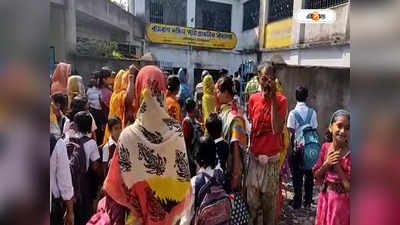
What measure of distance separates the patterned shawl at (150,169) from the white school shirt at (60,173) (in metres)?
0.26

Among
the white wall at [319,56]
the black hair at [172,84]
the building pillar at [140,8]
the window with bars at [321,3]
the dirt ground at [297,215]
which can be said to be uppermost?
the building pillar at [140,8]

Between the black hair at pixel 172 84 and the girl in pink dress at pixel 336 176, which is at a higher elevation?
the black hair at pixel 172 84

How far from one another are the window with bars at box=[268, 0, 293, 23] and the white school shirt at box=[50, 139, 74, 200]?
1086 cm

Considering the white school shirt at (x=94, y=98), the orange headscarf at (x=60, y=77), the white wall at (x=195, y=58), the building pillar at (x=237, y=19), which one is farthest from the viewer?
the building pillar at (x=237, y=19)

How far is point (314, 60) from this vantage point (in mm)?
10086

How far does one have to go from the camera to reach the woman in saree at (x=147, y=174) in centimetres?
148

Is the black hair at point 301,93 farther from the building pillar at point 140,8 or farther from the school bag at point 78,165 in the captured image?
the building pillar at point 140,8

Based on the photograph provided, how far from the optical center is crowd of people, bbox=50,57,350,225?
1506 millimetres

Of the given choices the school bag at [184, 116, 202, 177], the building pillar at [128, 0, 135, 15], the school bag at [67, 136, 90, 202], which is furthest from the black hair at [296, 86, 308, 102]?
the building pillar at [128, 0, 135, 15]

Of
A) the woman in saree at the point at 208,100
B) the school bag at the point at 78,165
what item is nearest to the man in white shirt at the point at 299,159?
the woman in saree at the point at 208,100

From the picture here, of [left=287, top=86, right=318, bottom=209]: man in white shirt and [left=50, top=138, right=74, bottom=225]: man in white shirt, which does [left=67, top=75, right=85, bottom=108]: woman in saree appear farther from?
[left=287, top=86, right=318, bottom=209]: man in white shirt

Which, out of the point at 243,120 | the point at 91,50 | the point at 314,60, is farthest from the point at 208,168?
the point at 314,60
